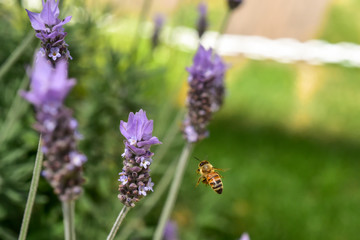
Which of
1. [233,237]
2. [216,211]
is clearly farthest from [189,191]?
[233,237]

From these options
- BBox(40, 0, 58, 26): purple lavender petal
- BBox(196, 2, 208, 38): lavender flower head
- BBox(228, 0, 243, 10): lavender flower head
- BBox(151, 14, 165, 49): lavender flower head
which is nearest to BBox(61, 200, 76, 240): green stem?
BBox(40, 0, 58, 26): purple lavender petal

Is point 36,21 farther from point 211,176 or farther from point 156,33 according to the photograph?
point 156,33

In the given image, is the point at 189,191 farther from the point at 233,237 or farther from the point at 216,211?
the point at 233,237

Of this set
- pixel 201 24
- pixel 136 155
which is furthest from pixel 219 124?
pixel 136 155

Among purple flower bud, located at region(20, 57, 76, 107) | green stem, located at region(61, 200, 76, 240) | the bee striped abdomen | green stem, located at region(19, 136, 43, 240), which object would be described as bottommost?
green stem, located at region(61, 200, 76, 240)

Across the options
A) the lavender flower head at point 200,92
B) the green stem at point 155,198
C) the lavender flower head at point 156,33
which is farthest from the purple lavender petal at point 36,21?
the lavender flower head at point 156,33

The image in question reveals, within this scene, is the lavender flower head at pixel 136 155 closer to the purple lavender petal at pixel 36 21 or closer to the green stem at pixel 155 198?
the purple lavender petal at pixel 36 21

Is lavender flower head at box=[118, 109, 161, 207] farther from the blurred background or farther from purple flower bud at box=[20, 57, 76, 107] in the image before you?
the blurred background
